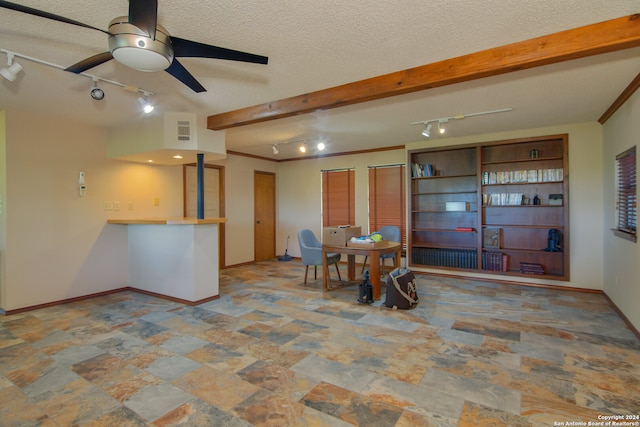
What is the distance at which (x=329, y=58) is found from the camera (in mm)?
2631

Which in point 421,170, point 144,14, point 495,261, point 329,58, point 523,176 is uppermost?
point 329,58

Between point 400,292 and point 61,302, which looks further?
point 61,302

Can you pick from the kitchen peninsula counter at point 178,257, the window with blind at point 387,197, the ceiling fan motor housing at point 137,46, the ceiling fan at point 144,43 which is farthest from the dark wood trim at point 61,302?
the window with blind at point 387,197

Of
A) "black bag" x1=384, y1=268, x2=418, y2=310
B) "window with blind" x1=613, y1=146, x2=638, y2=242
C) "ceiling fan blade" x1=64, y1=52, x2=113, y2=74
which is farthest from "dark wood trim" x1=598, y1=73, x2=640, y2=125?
"ceiling fan blade" x1=64, y1=52, x2=113, y2=74

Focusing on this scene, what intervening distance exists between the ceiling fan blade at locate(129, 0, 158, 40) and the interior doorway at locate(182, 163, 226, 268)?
14.2 feet

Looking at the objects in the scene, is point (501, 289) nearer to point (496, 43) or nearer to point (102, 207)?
point (496, 43)

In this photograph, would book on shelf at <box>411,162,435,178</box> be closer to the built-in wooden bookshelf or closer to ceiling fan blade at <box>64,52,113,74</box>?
the built-in wooden bookshelf

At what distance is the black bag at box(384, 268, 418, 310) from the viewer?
3832mm

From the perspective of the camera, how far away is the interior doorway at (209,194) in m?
5.89

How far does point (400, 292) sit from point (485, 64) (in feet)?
8.26

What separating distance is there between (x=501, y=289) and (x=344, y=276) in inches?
97.3

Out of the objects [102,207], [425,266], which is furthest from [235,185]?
[425,266]

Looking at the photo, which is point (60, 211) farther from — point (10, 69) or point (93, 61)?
point (93, 61)

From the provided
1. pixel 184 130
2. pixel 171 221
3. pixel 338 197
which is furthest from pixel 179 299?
pixel 338 197
